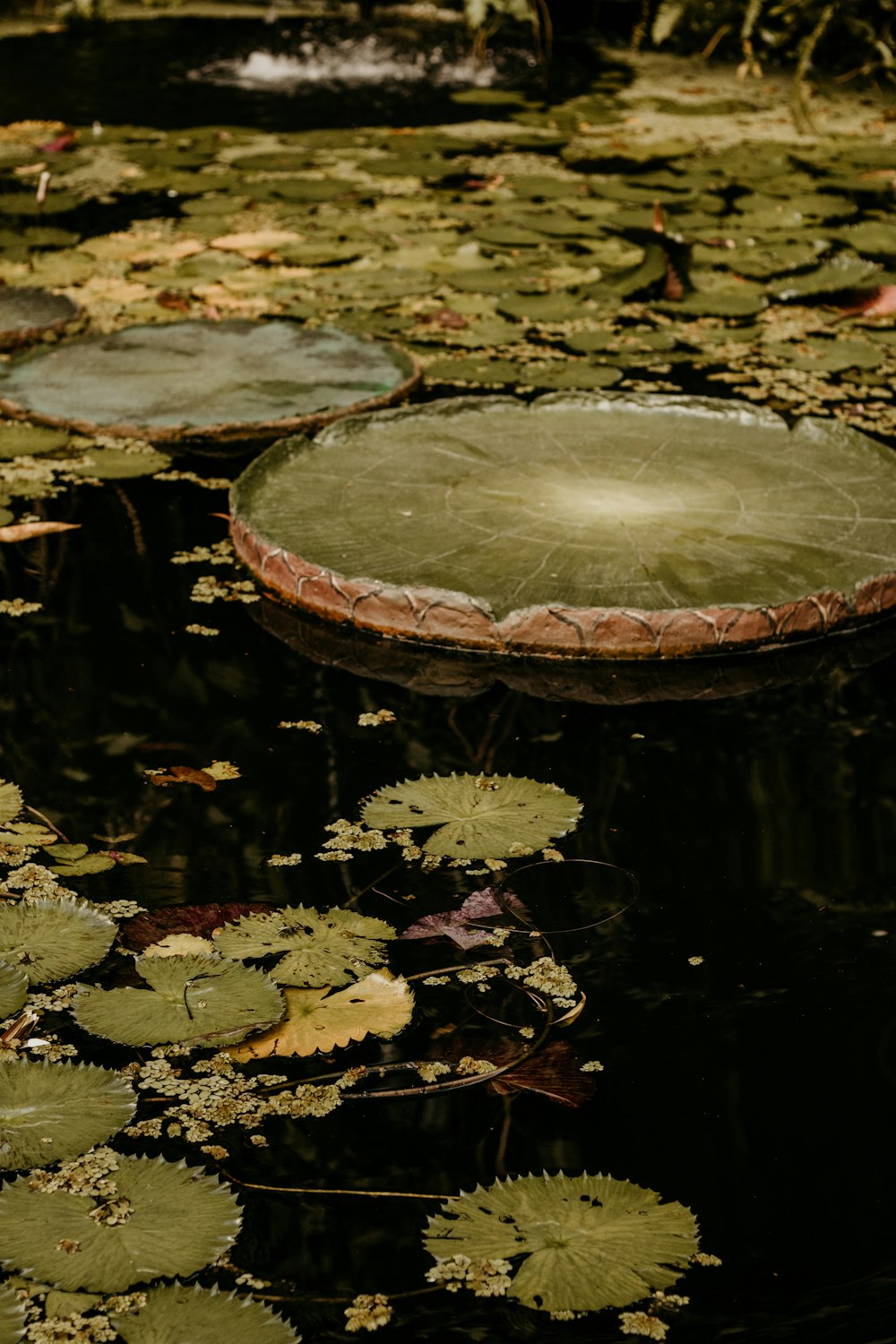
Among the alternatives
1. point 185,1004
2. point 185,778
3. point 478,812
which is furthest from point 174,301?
point 185,1004

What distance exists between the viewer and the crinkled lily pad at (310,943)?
186 cm

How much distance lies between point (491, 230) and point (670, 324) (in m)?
1.04

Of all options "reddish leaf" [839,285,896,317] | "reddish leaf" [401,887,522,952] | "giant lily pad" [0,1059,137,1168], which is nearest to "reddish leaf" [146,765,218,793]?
"reddish leaf" [401,887,522,952]

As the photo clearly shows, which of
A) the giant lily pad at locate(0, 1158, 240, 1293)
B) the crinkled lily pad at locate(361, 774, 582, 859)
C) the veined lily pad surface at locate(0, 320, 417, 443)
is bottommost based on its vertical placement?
the veined lily pad surface at locate(0, 320, 417, 443)

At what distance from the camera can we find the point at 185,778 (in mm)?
2332

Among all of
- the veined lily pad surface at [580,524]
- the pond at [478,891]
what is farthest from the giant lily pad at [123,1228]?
the veined lily pad surface at [580,524]

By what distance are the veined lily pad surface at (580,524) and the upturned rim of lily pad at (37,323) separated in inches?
45.6

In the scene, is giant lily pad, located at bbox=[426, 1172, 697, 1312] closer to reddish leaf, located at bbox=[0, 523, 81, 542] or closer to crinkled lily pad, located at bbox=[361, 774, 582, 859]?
crinkled lily pad, located at bbox=[361, 774, 582, 859]

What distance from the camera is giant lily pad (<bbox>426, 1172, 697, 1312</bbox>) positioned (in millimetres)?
1419

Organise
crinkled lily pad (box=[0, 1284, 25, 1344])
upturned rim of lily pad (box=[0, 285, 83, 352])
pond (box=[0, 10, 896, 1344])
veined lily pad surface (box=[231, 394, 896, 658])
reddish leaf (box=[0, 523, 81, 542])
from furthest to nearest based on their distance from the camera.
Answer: upturned rim of lily pad (box=[0, 285, 83, 352]) < reddish leaf (box=[0, 523, 81, 542]) < veined lily pad surface (box=[231, 394, 896, 658]) < pond (box=[0, 10, 896, 1344]) < crinkled lily pad (box=[0, 1284, 25, 1344])

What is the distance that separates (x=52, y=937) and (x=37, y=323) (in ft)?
8.40

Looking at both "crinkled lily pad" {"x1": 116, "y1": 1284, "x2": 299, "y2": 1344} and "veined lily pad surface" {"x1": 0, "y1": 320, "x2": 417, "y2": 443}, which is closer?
"crinkled lily pad" {"x1": 116, "y1": 1284, "x2": 299, "y2": 1344}

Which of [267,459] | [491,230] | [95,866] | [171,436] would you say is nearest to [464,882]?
[95,866]

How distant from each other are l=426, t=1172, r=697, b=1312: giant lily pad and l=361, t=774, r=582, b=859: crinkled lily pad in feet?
2.10
